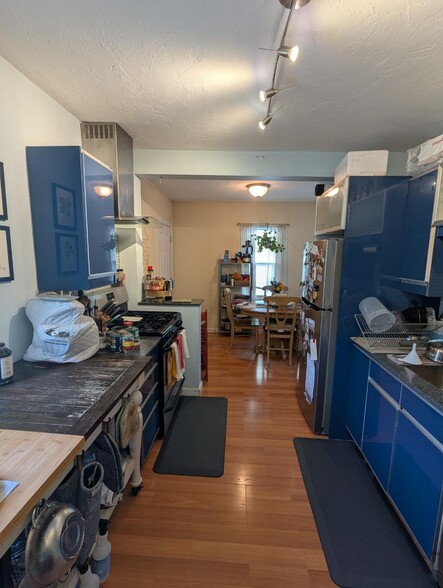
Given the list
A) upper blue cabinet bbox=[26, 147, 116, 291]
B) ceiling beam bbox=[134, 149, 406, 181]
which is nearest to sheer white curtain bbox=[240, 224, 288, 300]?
ceiling beam bbox=[134, 149, 406, 181]

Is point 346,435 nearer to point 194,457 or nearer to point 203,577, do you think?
point 194,457

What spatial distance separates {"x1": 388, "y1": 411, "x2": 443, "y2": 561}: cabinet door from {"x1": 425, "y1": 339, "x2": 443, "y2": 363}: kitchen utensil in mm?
462

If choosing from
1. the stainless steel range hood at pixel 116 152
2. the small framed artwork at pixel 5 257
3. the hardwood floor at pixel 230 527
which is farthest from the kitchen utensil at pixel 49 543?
the stainless steel range hood at pixel 116 152

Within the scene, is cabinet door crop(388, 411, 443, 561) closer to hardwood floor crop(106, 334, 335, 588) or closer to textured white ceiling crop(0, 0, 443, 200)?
hardwood floor crop(106, 334, 335, 588)

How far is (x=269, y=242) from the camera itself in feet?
17.5

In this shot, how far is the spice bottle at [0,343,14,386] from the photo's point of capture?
1.34m

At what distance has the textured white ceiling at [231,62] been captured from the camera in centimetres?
116

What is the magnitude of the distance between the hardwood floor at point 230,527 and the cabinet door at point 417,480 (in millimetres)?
497

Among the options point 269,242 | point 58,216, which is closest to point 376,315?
point 58,216

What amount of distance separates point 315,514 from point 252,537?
421mm

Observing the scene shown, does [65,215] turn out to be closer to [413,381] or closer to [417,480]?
[413,381]

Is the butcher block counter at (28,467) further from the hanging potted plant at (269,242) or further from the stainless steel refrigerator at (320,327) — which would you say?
the hanging potted plant at (269,242)

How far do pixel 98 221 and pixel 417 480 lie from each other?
2.32m

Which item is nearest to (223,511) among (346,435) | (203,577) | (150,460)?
(203,577)
